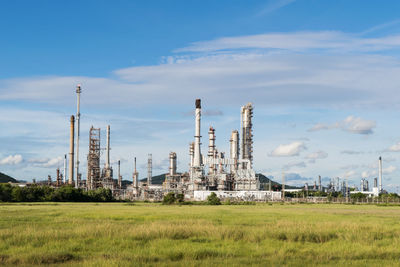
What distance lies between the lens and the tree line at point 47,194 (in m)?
105

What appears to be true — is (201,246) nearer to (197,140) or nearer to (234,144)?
(197,140)

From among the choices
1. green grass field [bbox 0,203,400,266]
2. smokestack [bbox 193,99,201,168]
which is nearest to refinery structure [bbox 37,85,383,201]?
smokestack [bbox 193,99,201,168]

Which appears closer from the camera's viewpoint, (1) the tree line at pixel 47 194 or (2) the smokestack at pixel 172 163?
(1) the tree line at pixel 47 194

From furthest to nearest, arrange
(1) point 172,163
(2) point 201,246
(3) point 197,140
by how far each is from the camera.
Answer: (1) point 172,163 < (3) point 197,140 < (2) point 201,246

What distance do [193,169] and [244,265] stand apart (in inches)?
5126

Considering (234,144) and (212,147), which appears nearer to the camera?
(212,147)

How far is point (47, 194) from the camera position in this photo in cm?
11156

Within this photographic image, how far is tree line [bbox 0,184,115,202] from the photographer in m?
105

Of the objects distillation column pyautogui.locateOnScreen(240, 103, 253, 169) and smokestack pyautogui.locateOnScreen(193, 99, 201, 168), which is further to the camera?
distillation column pyautogui.locateOnScreen(240, 103, 253, 169)

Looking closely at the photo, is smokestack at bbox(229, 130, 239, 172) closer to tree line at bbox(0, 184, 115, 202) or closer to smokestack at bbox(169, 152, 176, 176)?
smokestack at bbox(169, 152, 176, 176)

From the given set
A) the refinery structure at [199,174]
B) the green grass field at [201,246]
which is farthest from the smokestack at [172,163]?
the green grass field at [201,246]

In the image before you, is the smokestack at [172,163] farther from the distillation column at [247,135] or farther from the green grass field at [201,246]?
the green grass field at [201,246]

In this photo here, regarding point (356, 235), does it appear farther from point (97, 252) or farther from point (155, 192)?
point (155, 192)

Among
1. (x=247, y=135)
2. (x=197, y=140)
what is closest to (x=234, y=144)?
(x=247, y=135)
